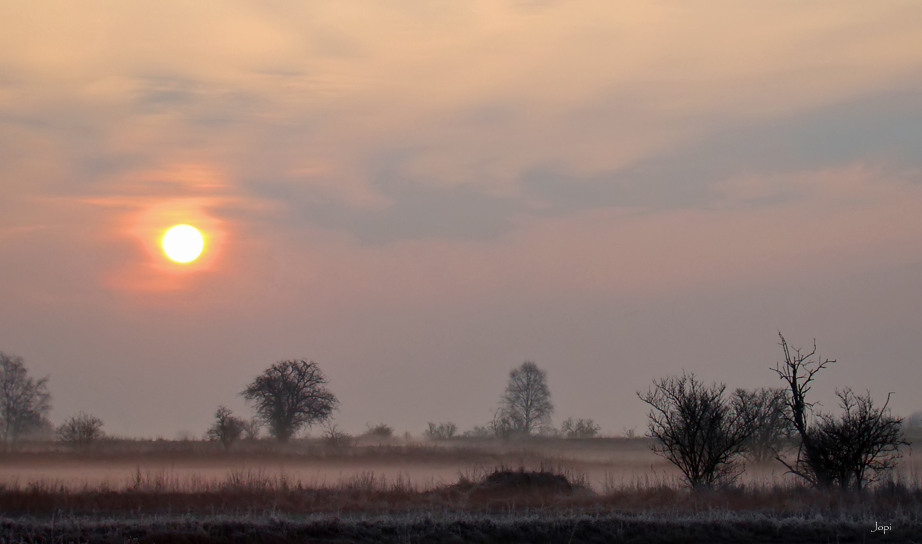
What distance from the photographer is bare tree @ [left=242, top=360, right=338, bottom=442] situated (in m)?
55.7

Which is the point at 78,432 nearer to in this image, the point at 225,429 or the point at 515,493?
the point at 225,429

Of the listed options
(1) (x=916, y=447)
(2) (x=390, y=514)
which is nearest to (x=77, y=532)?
(2) (x=390, y=514)

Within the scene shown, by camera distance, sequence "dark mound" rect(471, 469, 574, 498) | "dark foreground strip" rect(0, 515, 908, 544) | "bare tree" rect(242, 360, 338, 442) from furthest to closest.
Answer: "bare tree" rect(242, 360, 338, 442), "dark mound" rect(471, 469, 574, 498), "dark foreground strip" rect(0, 515, 908, 544)

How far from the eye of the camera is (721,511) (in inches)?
822

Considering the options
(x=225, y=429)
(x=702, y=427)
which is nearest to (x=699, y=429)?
(x=702, y=427)

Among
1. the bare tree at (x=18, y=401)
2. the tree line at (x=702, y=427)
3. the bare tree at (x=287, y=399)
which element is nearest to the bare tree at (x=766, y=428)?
the tree line at (x=702, y=427)

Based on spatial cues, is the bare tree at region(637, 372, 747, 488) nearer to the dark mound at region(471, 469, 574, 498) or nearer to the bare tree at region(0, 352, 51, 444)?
the dark mound at region(471, 469, 574, 498)

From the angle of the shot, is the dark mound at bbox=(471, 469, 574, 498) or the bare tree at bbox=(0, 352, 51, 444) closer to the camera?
the dark mound at bbox=(471, 469, 574, 498)

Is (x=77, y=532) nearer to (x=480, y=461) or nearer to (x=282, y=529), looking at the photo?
(x=282, y=529)

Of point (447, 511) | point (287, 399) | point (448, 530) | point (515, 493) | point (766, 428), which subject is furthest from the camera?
point (287, 399)

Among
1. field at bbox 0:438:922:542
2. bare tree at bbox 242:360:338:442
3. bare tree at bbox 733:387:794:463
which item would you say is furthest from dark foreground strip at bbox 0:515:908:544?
bare tree at bbox 242:360:338:442

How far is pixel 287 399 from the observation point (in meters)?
55.8

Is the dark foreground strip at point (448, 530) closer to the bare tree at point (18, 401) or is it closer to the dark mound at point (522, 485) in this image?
the dark mound at point (522, 485)

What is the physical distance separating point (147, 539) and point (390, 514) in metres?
6.42
